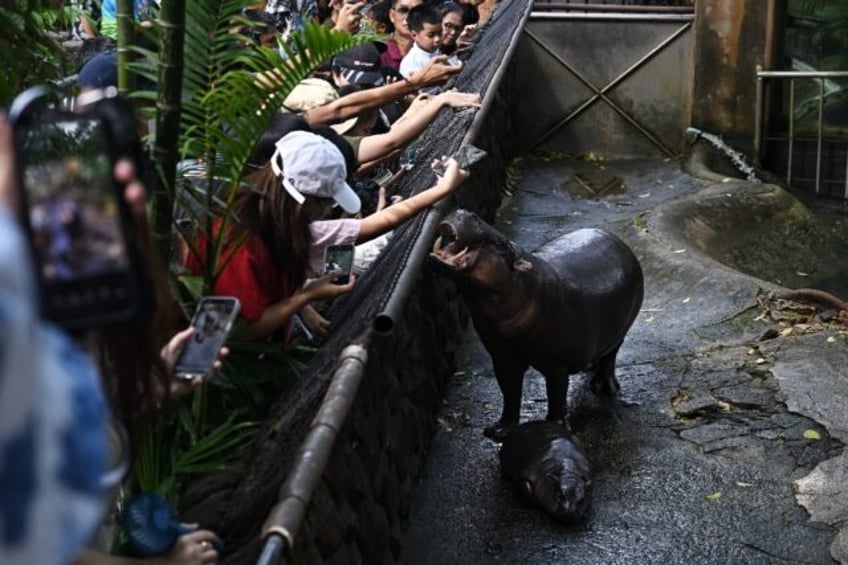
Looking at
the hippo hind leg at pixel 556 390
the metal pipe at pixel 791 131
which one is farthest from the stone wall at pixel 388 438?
the metal pipe at pixel 791 131

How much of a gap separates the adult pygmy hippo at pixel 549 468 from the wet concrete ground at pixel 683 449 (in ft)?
0.28

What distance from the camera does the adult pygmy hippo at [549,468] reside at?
16.8 feet

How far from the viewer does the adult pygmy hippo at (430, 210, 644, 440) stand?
5332 mm

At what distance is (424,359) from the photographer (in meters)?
5.94

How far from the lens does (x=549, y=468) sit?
205 inches

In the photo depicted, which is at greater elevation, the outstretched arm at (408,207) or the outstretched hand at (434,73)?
the outstretched hand at (434,73)

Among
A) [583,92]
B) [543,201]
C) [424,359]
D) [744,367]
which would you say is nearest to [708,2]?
[583,92]

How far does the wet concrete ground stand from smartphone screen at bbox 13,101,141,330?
3643 millimetres

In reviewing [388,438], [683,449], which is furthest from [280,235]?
[683,449]

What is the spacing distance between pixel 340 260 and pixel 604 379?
7.76 ft

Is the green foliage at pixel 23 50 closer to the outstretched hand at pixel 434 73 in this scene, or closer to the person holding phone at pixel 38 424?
the outstretched hand at pixel 434 73

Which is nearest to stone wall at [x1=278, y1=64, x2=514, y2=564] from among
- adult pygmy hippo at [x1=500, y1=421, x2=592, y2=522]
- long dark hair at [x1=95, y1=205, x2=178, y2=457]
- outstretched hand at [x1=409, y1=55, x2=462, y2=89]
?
adult pygmy hippo at [x1=500, y1=421, x2=592, y2=522]

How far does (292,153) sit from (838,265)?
6777 mm

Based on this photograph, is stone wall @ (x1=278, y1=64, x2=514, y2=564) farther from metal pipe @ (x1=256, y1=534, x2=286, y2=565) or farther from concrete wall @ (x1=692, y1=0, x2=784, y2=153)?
concrete wall @ (x1=692, y1=0, x2=784, y2=153)
